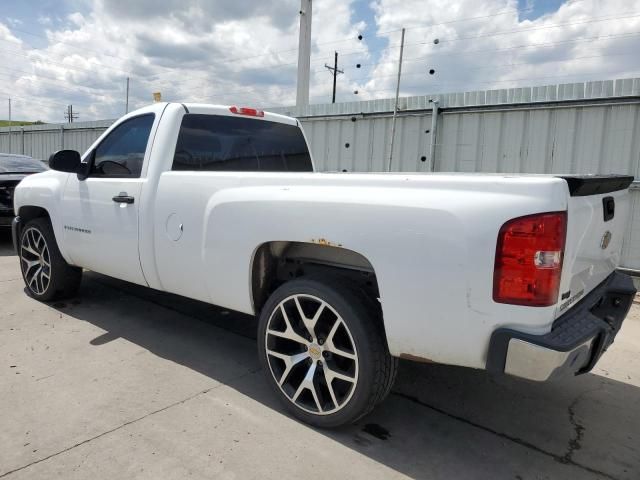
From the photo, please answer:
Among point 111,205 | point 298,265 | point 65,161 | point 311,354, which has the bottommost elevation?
point 311,354

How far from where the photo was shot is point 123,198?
3.71 meters

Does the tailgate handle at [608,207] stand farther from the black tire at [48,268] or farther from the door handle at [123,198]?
the black tire at [48,268]

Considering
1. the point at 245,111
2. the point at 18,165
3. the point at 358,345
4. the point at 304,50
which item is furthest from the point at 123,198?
the point at 304,50

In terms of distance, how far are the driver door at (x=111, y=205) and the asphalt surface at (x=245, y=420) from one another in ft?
2.22

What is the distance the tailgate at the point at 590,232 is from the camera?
215 centimetres

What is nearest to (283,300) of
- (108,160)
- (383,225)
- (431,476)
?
(383,225)

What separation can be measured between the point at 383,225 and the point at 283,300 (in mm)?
828

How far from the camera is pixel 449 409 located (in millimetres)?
3088

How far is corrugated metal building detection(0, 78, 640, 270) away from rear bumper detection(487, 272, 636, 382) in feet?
16.6

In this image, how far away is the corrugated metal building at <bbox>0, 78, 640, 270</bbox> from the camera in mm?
6543

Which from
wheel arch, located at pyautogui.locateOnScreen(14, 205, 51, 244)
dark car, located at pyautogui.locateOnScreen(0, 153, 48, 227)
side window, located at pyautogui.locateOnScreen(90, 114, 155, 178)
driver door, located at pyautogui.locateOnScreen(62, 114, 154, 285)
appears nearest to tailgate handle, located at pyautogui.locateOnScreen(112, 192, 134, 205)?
driver door, located at pyautogui.locateOnScreen(62, 114, 154, 285)

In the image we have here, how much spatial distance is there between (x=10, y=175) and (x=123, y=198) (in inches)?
236

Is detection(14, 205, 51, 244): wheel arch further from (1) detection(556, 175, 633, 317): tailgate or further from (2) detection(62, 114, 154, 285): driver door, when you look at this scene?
(1) detection(556, 175, 633, 317): tailgate

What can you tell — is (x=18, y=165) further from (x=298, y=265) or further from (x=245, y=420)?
(x=245, y=420)
